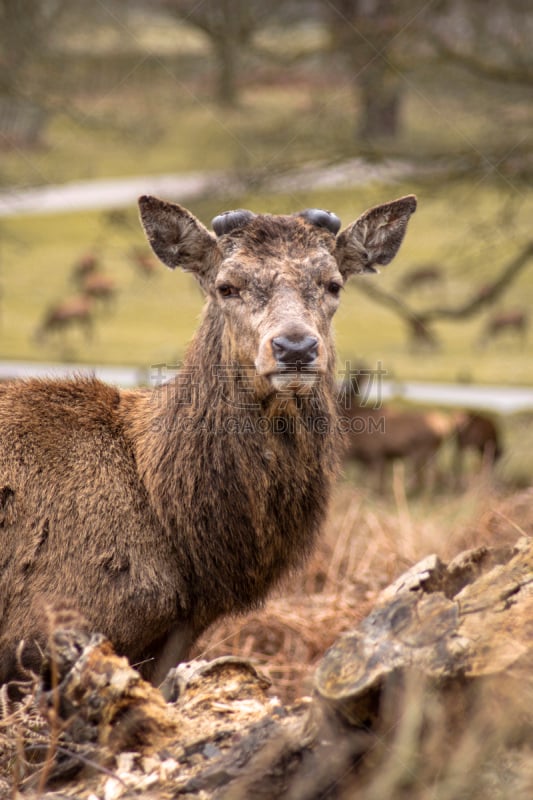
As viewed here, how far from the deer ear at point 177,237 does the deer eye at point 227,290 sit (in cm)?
36

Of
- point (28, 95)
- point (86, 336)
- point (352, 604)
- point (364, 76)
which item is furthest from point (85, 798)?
point (86, 336)

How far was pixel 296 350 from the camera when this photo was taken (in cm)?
459

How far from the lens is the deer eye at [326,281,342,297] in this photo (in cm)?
540

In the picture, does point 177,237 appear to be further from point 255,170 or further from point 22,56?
point 22,56

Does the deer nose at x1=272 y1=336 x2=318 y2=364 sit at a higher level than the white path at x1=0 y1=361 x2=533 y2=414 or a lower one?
higher

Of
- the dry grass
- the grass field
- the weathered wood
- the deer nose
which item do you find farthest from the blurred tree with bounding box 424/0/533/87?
the weathered wood

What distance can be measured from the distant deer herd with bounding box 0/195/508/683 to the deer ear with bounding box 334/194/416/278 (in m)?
0.19

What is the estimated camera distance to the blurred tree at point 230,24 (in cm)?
1166

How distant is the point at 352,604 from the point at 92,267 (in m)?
15.2

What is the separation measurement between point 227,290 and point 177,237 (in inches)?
24.9

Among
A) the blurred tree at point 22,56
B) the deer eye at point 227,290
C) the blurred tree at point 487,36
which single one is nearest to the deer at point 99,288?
the blurred tree at point 22,56

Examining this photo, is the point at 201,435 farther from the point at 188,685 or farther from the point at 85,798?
the point at 85,798

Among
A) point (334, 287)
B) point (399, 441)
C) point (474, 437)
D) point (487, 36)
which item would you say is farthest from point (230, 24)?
point (334, 287)

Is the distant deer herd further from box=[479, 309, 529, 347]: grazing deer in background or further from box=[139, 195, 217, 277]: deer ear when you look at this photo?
box=[479, 309, 529, 347]: grazing deer in background
